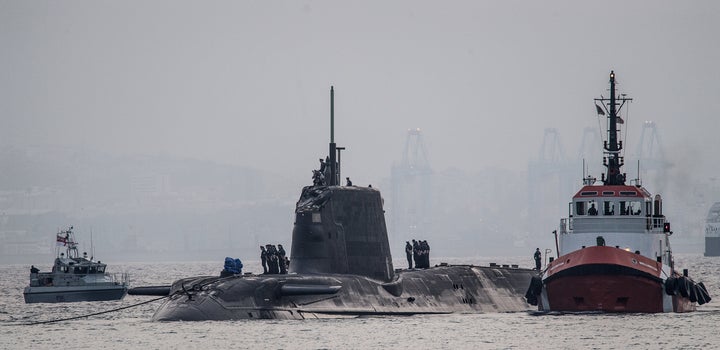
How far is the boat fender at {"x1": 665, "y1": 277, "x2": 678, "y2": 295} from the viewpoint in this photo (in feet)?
A: 153

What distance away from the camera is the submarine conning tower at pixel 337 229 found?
4678 cm

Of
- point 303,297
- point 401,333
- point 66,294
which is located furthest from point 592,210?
point 66,294

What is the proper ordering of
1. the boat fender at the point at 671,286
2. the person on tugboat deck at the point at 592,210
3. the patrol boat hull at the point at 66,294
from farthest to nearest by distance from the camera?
the patrol boat hull at the point at 66,294 → the person on tugboat deck at the point at 592,210 → the boat fender at the point at 671,286

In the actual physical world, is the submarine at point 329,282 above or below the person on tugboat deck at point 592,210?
below

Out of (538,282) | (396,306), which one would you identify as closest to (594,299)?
(538,282)

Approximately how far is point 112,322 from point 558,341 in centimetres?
1847

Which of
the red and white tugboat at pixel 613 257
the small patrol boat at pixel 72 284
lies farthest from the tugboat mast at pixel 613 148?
the small patrol boat at pixel 72 284

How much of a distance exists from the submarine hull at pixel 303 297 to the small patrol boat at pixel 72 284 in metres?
25.2

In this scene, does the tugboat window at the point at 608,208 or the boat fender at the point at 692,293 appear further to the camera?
the tugboat window at the point at 608,208

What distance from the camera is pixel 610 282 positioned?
151 feet

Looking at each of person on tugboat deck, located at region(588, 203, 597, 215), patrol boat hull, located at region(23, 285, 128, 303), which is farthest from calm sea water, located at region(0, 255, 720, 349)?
patrol boat hull, located at region(23, 285, 128, 303)

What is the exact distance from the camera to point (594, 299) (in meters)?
46.3

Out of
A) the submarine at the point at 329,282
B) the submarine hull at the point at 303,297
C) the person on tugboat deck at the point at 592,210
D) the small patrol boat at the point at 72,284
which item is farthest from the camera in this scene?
the small patrol boat at the point at 72,284

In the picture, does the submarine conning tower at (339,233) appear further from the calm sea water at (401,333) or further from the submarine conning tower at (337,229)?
the calm sea water at (401,333)
